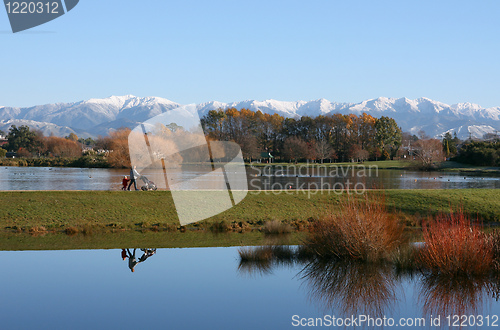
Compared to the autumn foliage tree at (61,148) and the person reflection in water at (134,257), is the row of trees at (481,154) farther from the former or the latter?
the autumn foliage tree at (61,148)

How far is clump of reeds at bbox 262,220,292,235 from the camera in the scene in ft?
64.7

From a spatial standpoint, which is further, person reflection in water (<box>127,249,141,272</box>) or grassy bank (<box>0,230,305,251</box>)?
grassy bank (<box>0,230,305,251</box>)

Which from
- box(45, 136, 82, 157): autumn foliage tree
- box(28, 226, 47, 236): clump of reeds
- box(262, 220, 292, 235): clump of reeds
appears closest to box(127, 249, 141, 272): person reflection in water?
box(28, 226, 47, 236): clump of reeds

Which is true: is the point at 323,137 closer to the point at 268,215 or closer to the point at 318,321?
the point at 268,215

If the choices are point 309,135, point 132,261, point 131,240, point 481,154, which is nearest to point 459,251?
point 132,261

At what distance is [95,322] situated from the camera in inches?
360

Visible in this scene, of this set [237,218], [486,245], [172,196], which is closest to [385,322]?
[486,245]

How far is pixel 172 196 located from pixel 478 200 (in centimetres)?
1576

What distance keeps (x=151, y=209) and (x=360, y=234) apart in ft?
39.5

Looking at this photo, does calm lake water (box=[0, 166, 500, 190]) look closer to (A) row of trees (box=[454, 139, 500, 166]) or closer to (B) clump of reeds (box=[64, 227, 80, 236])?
A: (B) clump of reeds (box=[64, 227, 80, 236])

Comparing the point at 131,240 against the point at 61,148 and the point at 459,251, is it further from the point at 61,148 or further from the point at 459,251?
the point at 61,148

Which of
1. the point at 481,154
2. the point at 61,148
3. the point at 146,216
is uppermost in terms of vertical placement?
the point at 146,216

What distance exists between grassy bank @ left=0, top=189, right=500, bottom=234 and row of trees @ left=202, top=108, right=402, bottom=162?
261 ft

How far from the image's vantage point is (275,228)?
65.1 feet
